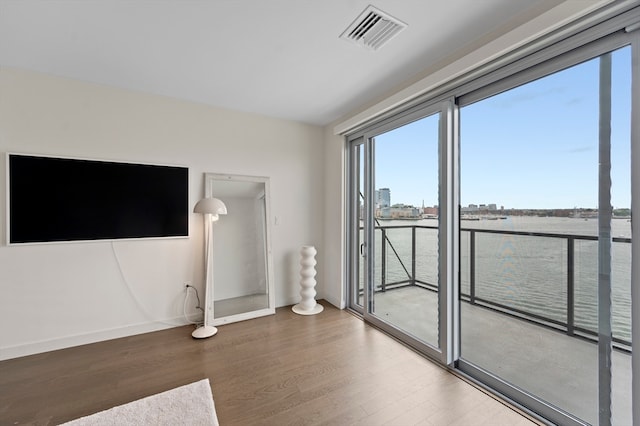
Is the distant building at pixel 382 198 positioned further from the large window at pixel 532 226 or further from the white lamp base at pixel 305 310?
the white lamp base at pixel 305 310

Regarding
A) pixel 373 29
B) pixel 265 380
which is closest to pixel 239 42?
pixel 373 29

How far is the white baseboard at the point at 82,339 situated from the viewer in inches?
94.4

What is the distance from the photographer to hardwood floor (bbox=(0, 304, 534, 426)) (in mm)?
1723

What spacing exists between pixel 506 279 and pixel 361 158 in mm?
2122

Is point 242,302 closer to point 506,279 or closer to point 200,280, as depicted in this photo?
point 200,280

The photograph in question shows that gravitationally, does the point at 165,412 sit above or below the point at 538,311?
below

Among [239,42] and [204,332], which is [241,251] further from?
[239,42]

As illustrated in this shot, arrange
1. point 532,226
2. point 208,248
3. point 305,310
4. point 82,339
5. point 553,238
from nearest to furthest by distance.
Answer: point 553,238 → point 532,226 → point 82,339 → point 208,248 → point 305,310

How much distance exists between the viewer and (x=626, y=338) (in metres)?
1.42

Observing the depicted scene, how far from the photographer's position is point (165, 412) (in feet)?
Result: 5.62

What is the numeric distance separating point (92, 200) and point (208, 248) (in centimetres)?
121

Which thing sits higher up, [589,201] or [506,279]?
[589,201]

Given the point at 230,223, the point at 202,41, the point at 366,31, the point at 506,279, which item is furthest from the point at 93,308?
the point at 506,279

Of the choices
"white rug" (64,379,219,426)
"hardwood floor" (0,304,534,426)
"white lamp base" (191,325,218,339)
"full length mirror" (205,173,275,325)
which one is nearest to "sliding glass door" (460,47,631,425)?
"hardwood floor" (0,304,534,426)
